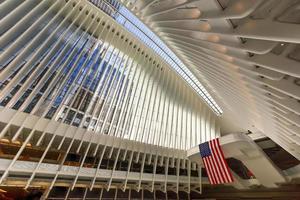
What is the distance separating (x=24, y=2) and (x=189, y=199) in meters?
16.3

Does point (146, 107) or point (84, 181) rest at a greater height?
point (146, 107)

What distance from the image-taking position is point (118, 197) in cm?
1282

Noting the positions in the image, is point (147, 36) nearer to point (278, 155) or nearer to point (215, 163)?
point (215, 163)

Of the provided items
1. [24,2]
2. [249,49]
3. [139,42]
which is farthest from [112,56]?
[249,49]

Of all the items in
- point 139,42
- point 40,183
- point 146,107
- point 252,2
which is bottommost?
point 40,183

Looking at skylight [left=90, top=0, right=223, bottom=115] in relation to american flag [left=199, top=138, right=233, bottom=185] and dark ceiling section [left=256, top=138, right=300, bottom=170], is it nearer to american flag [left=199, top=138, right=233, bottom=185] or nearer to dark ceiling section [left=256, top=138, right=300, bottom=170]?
dark ceiling section [left=256, top=138, right=300, bottom=170]

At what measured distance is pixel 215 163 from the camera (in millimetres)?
9453

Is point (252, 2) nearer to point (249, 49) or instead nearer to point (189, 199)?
point (249, 49)

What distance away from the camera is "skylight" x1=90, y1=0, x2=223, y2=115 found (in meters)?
12.7

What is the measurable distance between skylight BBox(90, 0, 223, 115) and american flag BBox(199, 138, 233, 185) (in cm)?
781

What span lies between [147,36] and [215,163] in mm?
9982

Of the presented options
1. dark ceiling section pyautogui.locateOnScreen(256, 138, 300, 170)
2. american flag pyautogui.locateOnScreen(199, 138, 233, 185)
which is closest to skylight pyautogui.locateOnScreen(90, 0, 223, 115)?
dark ceiling section pyautogui.locateOnScreen(256, 138, 300, 170)

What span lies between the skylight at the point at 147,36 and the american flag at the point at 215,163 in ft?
25.6

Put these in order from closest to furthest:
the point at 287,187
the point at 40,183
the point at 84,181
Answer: the point at 40,183 → the point at 84,181 → the point at 287,187
